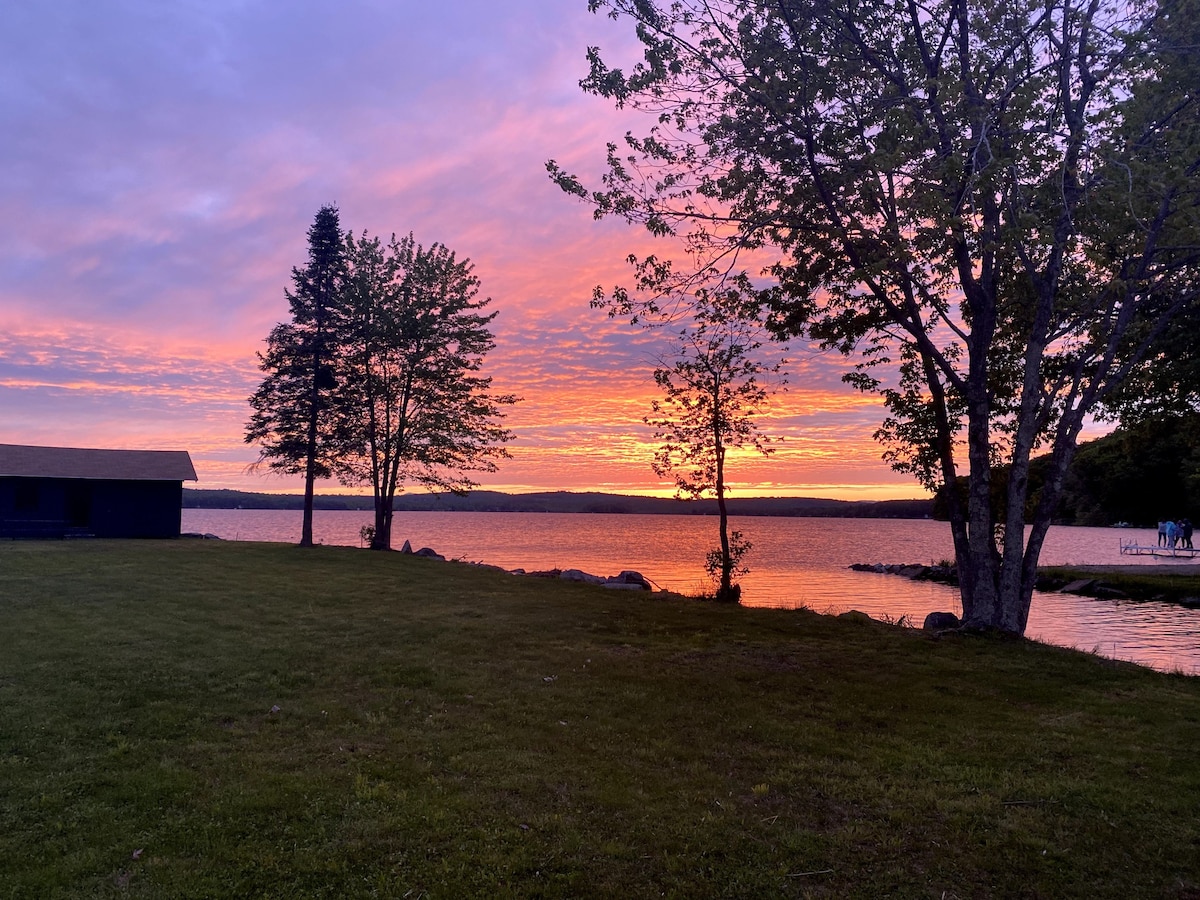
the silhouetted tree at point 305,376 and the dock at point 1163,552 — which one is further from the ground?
the silhouetted tree at point 305,376

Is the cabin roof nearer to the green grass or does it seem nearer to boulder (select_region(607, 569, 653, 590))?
boulder (select_region(607, 569, 653, 590))

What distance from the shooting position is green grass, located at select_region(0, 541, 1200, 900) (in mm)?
5219

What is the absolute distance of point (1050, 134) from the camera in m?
11.1

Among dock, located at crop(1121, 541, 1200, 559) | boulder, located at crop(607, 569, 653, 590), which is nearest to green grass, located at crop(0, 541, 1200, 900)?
boulder, located at crop(607, 569, 653, 590)

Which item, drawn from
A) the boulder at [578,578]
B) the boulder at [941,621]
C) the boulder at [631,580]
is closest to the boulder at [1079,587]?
the boulder at [941,621]

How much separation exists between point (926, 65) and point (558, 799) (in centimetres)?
1436

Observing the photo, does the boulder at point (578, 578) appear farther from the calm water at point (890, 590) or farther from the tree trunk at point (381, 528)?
the tree trunk at point (381, 528)

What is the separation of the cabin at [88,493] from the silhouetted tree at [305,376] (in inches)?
235

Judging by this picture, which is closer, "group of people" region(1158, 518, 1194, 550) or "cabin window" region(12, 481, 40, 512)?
"cabin window" region(12, 481, 40, 512)

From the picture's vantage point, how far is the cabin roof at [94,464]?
113 ft

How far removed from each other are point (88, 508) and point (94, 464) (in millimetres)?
2326

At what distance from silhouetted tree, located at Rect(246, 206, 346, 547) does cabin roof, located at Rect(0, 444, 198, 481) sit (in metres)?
5.86

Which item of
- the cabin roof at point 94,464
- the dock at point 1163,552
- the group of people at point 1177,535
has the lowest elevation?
the dock at point 1163,552

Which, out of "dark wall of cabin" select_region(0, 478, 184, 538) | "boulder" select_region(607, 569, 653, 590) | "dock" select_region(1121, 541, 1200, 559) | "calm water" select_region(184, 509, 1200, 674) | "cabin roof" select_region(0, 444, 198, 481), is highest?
"cabin roof" select_region(0, 444, 198, 481)
